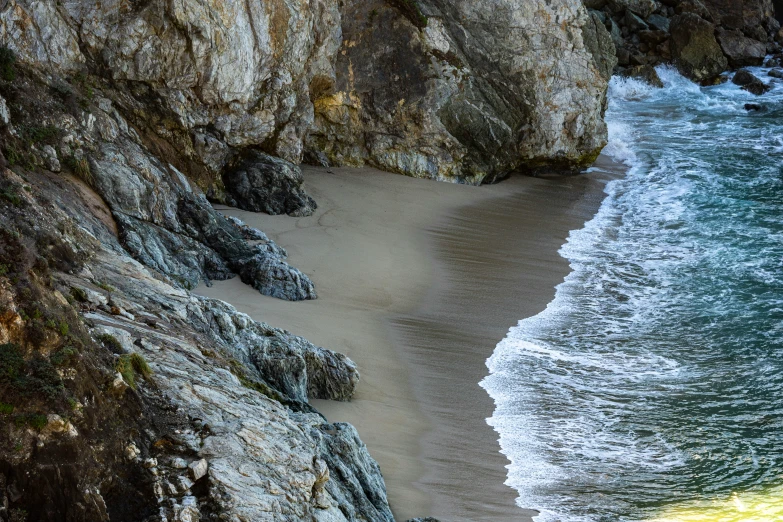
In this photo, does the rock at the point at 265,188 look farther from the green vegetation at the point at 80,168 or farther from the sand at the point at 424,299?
the green vegetation at the point at 80,168

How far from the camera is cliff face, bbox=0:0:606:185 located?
1284 centimetres

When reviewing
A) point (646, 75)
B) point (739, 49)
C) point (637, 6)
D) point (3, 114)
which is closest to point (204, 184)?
point (3, 114)

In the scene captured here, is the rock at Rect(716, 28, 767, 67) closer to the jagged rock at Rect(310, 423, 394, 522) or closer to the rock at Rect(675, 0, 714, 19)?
the rock at Rect(675, 0, 714, 19)

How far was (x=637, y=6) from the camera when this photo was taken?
3684 centimetres

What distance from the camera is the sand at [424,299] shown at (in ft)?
28.0

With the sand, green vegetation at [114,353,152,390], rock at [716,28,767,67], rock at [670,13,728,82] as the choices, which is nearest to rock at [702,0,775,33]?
rock at [716,28,767,67]

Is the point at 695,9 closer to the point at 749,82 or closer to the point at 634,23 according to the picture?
the point at 634,23

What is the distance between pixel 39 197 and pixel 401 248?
7.33 metres

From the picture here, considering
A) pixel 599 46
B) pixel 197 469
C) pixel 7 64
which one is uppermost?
pixel 599 46

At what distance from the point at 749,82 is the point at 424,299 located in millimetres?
24237

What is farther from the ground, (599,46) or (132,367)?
(599,46)

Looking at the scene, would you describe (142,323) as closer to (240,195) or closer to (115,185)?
(115,185)

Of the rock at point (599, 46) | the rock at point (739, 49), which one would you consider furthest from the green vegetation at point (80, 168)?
the rock at point (739, 49)

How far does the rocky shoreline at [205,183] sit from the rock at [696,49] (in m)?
13.5
